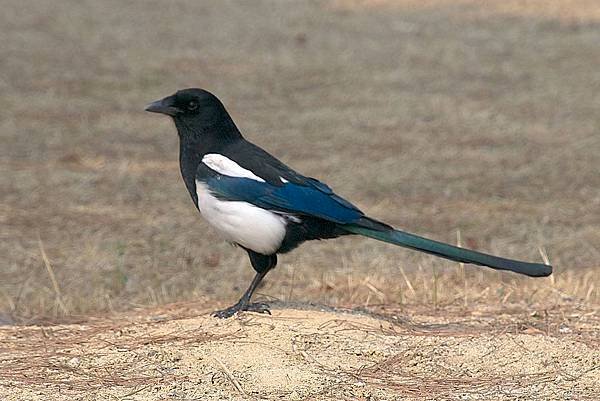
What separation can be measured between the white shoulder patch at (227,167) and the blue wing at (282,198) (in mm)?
21

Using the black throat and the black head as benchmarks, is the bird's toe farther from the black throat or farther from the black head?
the black head

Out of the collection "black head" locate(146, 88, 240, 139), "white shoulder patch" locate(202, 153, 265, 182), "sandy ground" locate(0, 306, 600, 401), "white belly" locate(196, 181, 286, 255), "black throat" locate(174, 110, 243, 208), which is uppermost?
"black head" locate(146, 88, 240, 139)

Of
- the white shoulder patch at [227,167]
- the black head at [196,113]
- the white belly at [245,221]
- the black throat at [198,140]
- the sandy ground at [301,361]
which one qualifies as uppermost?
the black head at [196,113]

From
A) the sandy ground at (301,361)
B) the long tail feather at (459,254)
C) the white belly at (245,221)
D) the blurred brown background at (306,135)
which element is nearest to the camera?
the sandy ground at (301,361)

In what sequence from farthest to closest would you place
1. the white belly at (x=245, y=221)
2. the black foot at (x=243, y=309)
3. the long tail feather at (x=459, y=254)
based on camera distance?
the black foot at (x=243, y=309) → the white belly at (x=245, y=221) → the long tail feather at (x=459, y=254)

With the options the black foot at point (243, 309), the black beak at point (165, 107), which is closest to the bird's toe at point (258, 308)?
the black foot at point (243, 309)

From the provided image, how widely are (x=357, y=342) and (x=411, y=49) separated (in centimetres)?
1070

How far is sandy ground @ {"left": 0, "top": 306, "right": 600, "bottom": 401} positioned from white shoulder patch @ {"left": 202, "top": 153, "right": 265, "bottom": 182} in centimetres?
55

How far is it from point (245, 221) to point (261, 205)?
87mm

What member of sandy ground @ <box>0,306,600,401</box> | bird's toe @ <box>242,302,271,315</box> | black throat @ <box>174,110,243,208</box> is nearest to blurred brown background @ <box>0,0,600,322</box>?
bird's toe @ <box>242,302,271,315</box>

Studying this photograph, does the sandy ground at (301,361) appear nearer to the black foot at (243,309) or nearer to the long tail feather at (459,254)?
the black foot at (243,309)

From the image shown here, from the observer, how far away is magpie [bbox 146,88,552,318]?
462 centimetres

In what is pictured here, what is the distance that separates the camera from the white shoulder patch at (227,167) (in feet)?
15.4

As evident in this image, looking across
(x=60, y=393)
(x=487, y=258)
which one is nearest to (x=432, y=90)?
(x=487, y=258)
